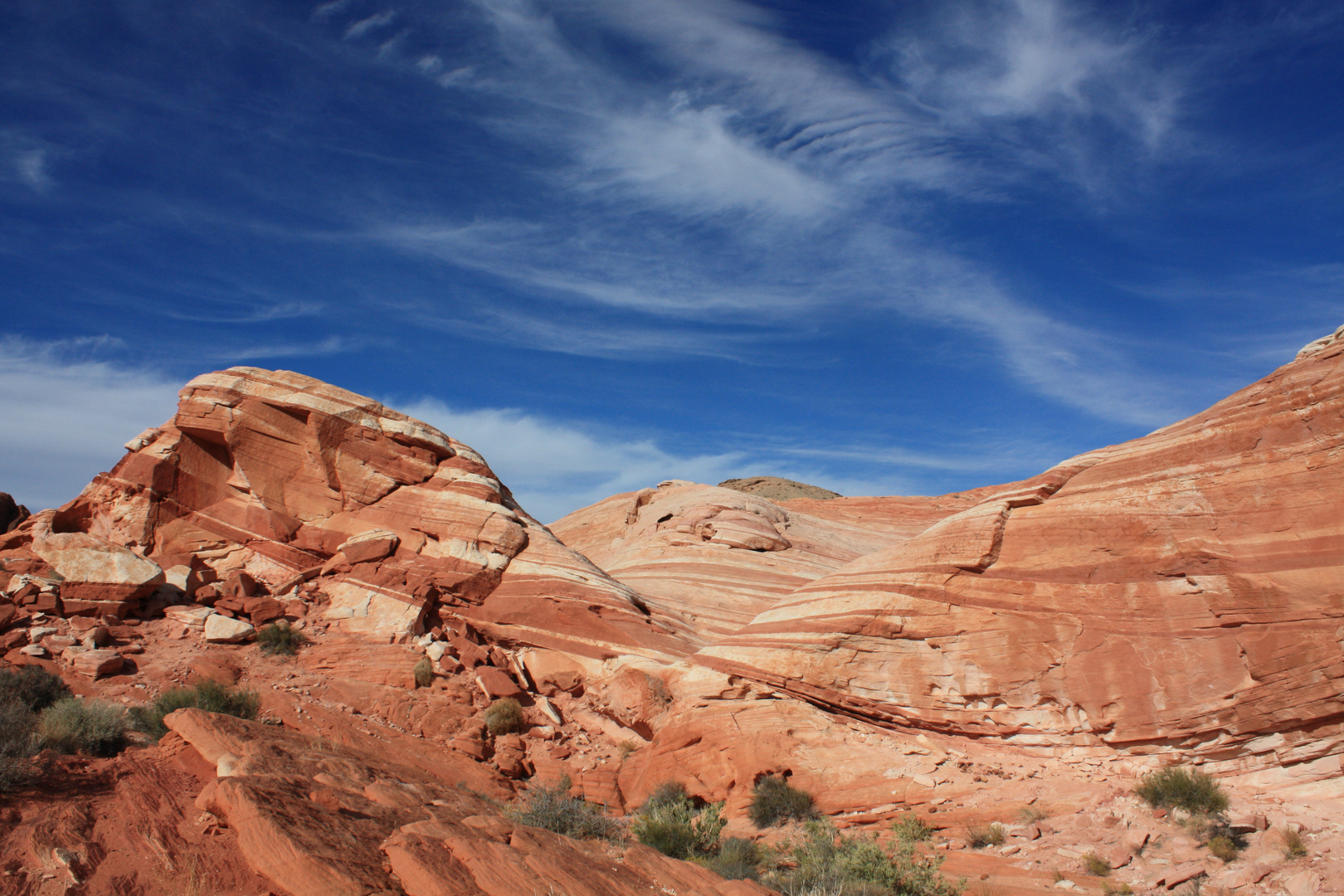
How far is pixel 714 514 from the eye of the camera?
80.4 feet

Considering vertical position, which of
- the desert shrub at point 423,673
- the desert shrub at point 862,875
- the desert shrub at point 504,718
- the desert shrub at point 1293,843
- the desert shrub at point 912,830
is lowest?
the desert shrub at point 912,830

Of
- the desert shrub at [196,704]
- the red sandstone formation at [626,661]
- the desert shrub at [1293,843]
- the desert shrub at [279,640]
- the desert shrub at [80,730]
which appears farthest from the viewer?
the desert shrub at [279,640]

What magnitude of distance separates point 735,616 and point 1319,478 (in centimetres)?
1214

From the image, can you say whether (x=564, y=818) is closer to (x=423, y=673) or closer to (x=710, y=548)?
(x=423, y=673)

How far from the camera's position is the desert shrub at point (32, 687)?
1061cm

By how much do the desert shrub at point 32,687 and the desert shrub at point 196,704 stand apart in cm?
121

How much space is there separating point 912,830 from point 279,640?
41.8 ft

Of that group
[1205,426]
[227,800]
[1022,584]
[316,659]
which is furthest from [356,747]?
[1205,426]

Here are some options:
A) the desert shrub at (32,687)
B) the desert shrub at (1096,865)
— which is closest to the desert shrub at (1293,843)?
the desert shrub at (1096,865)

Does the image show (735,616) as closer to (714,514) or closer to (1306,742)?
(714,514)

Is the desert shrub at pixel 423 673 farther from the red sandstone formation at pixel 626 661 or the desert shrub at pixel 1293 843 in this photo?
the desert shrub at pixel 1293 843

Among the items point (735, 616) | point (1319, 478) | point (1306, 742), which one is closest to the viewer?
point (1306, 742)

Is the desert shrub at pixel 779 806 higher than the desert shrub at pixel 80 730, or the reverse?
the desert shrub at pixel 80 730

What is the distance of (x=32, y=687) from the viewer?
11039 millimetres
